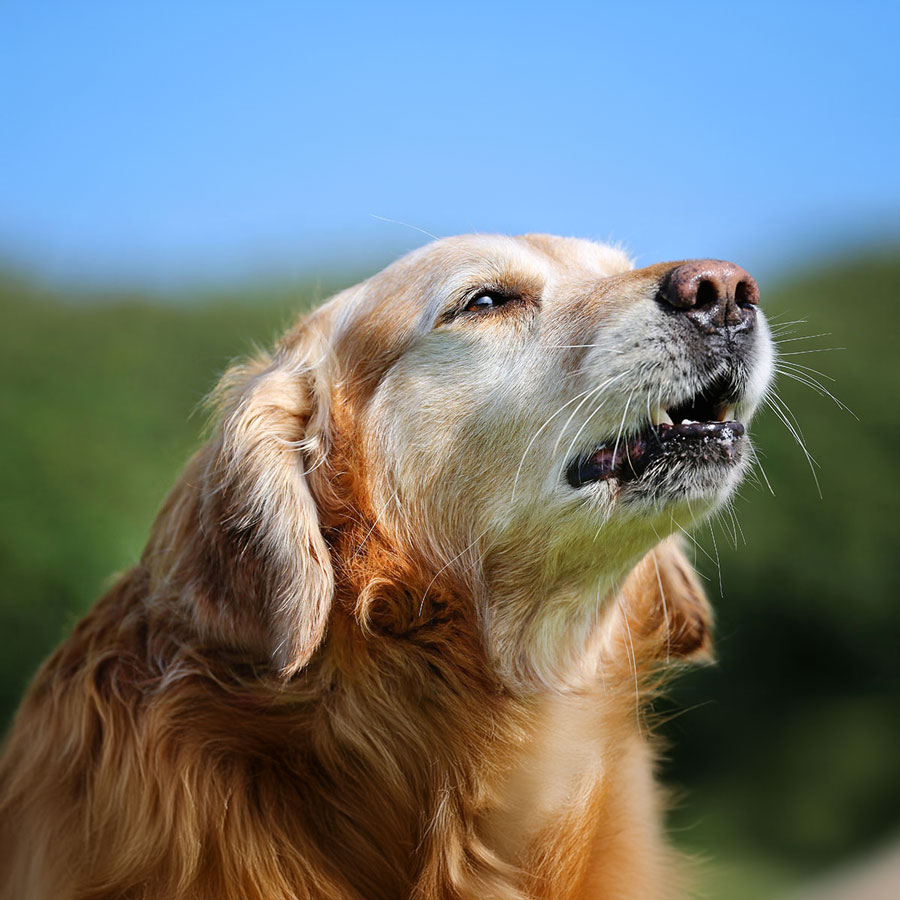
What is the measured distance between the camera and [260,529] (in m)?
2.48

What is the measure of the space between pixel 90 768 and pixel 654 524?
1.66m

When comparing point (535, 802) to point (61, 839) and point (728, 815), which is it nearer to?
point (61, 839)

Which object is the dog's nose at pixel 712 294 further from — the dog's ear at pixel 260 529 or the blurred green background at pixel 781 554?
the blurred green background at pixel 781 554

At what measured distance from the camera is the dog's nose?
2.36m

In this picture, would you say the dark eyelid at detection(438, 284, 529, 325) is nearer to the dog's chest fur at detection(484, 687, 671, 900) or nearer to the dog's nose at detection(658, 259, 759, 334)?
the dog's nose at detection(658, 259, 759, 334)

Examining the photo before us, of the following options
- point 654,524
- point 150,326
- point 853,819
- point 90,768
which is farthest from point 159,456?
point 853,819

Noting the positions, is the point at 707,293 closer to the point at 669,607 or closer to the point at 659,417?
the point at 659,417

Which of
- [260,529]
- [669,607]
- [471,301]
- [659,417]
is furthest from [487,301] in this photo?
[669,607]

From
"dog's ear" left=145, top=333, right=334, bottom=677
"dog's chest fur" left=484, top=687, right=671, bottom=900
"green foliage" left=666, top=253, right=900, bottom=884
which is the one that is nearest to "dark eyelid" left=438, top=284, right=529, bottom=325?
"dog's ear" left=145, top=333, right=334, bottom=677

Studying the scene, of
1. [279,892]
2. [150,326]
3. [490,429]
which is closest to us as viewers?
[279,892]

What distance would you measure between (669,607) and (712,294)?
1176 mm

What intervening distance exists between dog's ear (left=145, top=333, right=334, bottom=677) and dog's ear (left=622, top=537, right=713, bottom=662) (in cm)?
106

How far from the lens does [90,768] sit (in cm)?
254

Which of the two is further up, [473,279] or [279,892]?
[473,279]
